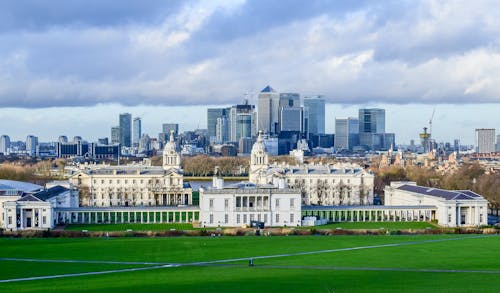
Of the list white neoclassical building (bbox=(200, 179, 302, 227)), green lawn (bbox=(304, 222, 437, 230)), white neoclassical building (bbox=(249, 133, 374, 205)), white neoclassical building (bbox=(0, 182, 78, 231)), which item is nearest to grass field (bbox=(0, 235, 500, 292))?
green lawn (bbox=(304, 222, 437, 230))

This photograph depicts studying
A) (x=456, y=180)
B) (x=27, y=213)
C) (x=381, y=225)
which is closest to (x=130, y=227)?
(x=27, y=213)

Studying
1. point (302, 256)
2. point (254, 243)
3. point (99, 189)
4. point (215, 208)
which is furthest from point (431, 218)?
point (99, 189)

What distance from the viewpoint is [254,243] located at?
59438mm

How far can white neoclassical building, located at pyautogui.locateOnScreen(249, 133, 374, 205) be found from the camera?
339ft

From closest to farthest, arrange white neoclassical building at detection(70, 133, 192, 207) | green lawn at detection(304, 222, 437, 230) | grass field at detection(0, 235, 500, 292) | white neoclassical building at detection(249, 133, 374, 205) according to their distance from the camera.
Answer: grass field at detection(0, 235, 500, 292), green lawn at detection(304, 222, 437, 230), white neoclassical building at detection(70, 133, 192, 207), white neoclassical building at detection(249, 133, 374, 205)

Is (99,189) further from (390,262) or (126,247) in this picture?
(390,262)

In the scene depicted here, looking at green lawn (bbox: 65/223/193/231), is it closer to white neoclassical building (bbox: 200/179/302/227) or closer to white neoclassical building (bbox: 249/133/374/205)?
white neoclassical building (bbox: 200/179/302/227)

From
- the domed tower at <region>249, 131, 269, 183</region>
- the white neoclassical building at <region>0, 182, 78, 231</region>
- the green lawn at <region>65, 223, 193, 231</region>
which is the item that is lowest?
the green lawn at <region>65, 223, 193, 231</region>

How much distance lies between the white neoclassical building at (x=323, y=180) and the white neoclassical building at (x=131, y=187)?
32.3 feet

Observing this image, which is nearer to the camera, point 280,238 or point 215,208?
point 280,238

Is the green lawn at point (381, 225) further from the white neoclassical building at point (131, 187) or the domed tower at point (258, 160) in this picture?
the domed tower at point (258, 160)

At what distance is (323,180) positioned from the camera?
354ft

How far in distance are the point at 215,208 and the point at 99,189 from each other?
33.6 m

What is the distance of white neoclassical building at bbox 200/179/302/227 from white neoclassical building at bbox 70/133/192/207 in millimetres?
25092
